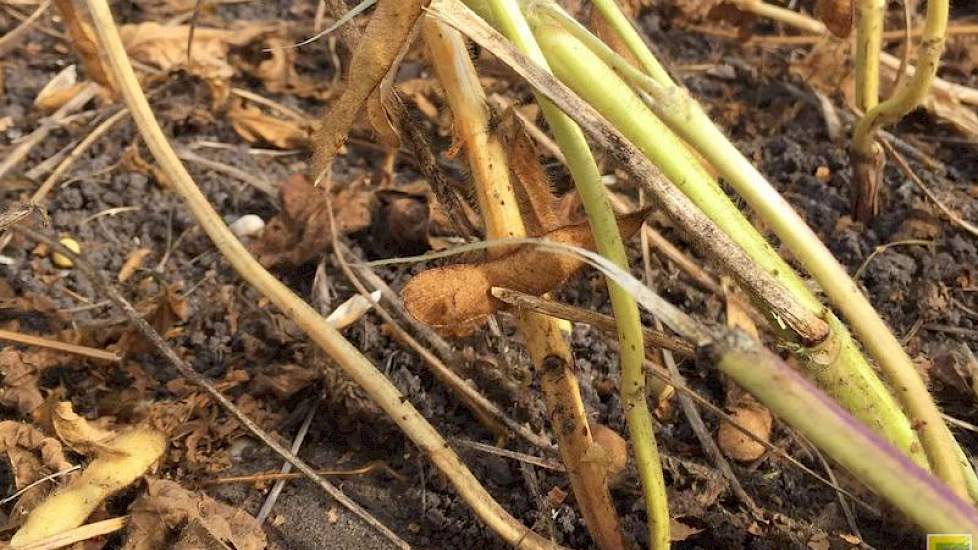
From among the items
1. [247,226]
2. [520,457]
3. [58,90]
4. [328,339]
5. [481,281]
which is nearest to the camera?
[481,281]

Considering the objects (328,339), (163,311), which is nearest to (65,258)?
(163,311)

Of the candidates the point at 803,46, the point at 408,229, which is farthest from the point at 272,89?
the point at 803,46

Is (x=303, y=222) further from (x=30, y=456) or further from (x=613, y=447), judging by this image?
(x=613, y=447)

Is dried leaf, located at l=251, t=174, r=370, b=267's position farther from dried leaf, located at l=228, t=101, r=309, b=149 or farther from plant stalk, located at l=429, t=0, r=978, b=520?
plant stalk, located at l=429, t=0, r=978, b=520

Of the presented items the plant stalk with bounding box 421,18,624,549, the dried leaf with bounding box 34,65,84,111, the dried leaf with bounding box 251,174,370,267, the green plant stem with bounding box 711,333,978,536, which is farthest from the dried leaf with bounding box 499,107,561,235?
the dried leaf with bounding box 34,65,84,111

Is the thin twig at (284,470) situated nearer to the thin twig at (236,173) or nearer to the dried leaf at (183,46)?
the thin twig at (236,173)

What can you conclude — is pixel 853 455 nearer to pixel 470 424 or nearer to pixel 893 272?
pixel 470 424
